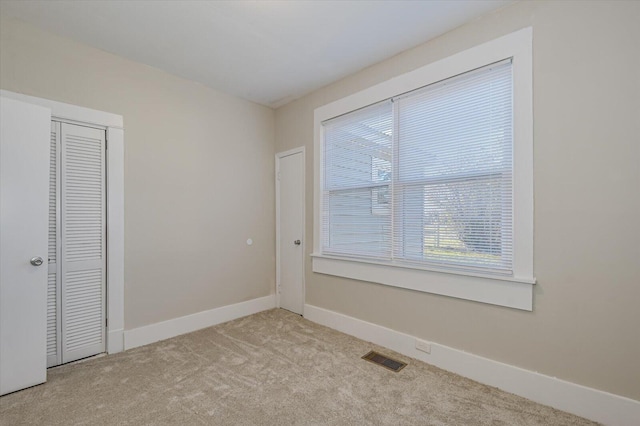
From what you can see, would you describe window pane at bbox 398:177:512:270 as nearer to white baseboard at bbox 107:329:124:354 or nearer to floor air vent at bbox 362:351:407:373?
floor air vent at bbox 362:351:407:373

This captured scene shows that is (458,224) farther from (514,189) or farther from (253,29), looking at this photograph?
(253,29)

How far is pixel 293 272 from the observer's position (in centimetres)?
379

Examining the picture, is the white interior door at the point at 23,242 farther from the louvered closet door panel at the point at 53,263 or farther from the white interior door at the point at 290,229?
the white interior door at the point at 290,229

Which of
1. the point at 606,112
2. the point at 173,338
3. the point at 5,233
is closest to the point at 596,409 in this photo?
the point at 606,112

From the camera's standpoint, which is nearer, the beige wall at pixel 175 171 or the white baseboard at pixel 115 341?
the beige wall at pixel 175 171

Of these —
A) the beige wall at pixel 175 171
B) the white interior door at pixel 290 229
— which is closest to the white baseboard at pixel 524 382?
the white interior door at pixel 290 229

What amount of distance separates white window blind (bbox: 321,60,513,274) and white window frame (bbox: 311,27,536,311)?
6cm

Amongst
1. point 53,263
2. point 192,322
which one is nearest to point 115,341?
point 192,322

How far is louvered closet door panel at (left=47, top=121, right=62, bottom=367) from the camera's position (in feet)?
7.80

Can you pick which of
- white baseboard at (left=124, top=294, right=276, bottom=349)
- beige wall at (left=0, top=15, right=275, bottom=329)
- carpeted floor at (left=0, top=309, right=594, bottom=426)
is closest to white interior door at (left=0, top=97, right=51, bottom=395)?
carpeted floor at (left=0, top=309, right=594, bottom=426)

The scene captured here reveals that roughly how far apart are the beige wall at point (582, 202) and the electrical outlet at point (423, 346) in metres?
0.39

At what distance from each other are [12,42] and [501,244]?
4.04m

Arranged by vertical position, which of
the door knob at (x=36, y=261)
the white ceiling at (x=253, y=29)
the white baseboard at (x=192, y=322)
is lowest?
the white baseboard at (x=192, y=322)

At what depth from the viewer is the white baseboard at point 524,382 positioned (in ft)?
5.48
